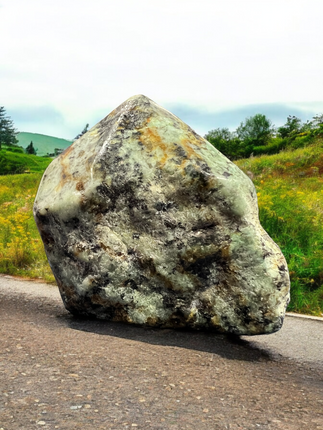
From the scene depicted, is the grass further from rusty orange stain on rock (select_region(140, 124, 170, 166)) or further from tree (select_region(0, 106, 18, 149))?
tree (select_region(0, 106, 18, 149))

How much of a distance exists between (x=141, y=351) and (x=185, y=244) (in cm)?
101

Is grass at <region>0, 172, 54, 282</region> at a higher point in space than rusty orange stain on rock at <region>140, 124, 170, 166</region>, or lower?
lower

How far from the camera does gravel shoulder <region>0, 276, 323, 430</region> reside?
7.43 ft

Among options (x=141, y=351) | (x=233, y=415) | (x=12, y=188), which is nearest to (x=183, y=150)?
(x=141, y=351)

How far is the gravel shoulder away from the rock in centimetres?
32

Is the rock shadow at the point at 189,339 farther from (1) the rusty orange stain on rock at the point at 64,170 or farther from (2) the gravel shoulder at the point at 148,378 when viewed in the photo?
(1) the rusty orange stain on rock at the point at 64,170

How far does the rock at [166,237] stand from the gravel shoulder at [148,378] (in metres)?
0.32

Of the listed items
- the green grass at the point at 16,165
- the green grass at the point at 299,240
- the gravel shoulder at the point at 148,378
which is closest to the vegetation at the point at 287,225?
the green grass at the point at 299,240

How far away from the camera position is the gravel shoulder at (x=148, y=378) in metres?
2.26

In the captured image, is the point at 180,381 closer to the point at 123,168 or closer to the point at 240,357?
the point at 240,357

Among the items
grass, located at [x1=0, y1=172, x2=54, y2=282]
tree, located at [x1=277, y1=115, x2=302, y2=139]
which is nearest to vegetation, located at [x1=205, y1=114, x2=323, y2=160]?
tree, located at [x1=277, y1=115, x2=302, y2=139]

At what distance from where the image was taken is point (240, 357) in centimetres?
375

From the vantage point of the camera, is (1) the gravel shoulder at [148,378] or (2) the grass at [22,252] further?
(2) the grass at [22,252]

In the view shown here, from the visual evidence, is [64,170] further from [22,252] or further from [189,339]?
[22,252]
